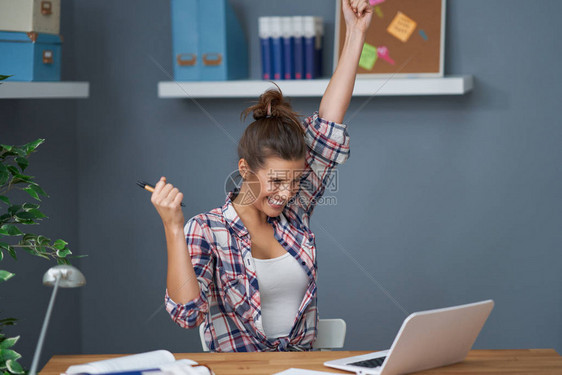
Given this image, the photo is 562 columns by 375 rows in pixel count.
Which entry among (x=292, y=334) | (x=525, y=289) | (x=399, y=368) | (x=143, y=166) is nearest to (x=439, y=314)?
(x=399, y=368)

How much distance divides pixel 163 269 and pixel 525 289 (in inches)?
63.6

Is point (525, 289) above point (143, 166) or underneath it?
underneath

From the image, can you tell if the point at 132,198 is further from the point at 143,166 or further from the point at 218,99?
the point at 218,99

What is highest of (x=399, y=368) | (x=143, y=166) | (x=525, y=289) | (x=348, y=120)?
(x=348, y=120)

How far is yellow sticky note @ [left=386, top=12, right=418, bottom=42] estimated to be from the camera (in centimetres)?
276

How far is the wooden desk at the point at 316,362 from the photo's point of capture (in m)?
1.42

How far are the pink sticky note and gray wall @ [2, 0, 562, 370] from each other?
0.20 metres

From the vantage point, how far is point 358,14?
1.98 m

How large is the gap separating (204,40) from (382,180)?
3.21 ft

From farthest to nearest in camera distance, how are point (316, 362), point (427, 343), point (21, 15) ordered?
point (21, 15), point (316, 362), point (427, 343)

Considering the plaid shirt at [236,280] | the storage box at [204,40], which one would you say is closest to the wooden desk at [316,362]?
the plaid shirt at [236,280]

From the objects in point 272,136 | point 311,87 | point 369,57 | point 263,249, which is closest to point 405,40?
point 369,57

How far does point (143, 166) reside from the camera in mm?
3006

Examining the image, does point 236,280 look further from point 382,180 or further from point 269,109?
point 382,180
